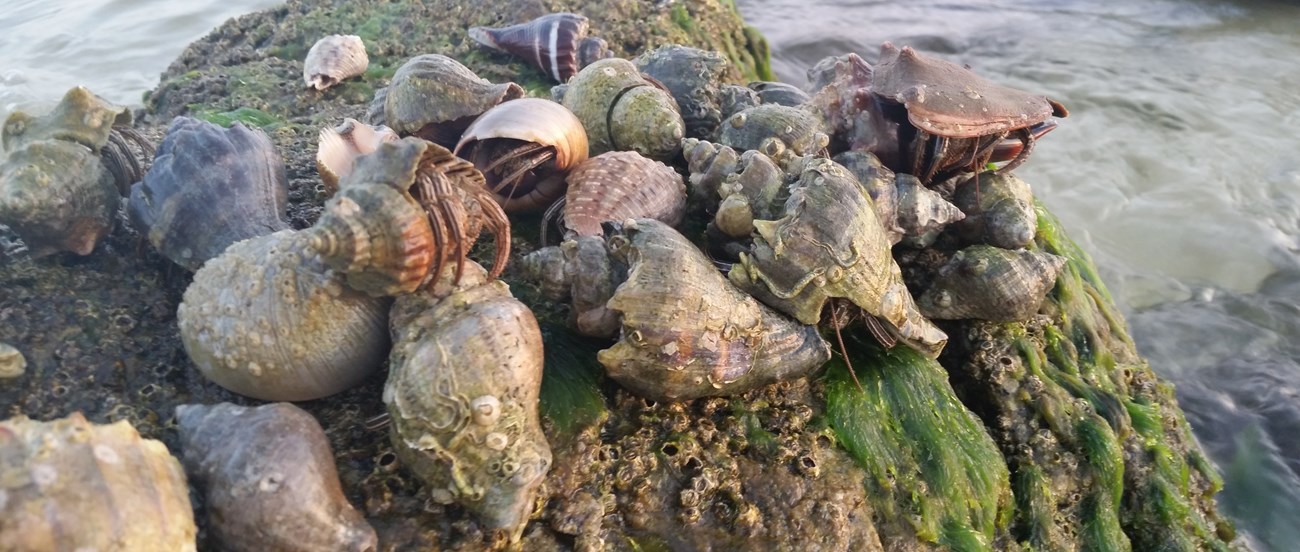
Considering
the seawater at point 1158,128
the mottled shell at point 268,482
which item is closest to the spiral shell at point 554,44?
the mottled shell at point 268,482

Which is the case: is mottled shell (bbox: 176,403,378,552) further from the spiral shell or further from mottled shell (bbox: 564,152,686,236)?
the spiral shell

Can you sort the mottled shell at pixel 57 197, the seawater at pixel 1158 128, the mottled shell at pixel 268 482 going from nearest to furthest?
the mottled shell at pixel 268 482
the mottled shell at pixel 57 197
the seawater at pixel 1158 128

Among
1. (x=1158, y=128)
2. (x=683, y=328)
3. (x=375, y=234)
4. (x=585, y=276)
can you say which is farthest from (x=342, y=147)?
(x=1158, y=128)

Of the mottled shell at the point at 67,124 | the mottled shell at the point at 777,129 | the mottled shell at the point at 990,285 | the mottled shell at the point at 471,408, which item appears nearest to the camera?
the mottled shell at the point at 471,408

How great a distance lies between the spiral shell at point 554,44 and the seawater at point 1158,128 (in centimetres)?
423

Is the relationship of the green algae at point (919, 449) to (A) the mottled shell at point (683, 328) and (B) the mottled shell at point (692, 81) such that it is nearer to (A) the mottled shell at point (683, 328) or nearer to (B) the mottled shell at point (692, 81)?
(A) the mottled shell at point (683, 328)

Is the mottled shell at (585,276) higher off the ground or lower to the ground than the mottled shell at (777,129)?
lower

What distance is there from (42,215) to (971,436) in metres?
3.97

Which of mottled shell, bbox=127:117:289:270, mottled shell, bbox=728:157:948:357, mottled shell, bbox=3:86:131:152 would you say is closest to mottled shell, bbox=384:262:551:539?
mottled shell, bbox=728:157:948:357

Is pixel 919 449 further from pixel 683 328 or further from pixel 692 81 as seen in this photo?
pixel 692 81

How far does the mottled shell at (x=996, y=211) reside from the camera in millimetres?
3482

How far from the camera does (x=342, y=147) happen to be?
3418 millimetres

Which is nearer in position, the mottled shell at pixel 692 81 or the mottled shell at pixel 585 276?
the mottled shell at pixel 585 276

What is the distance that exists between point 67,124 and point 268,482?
86.9 inches
